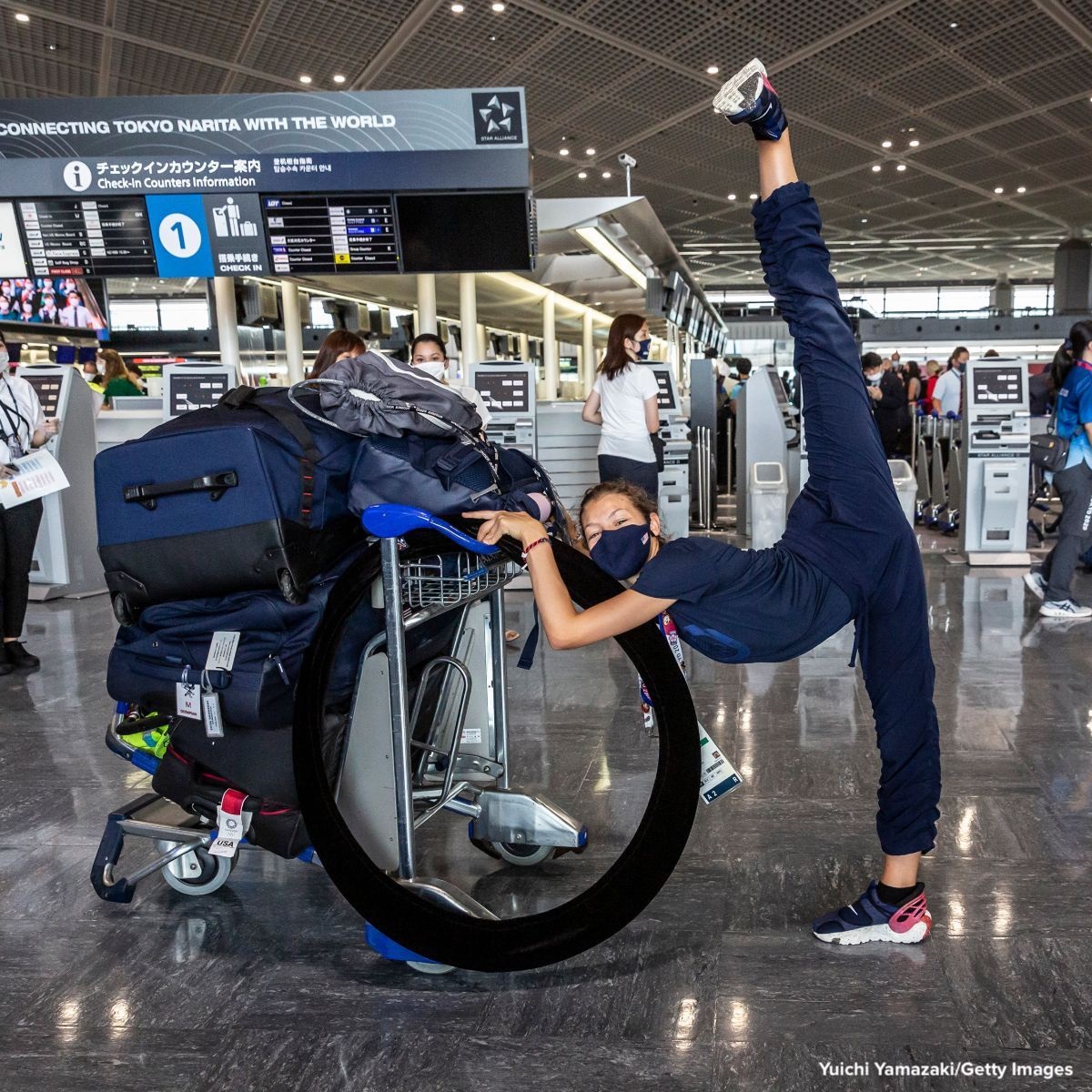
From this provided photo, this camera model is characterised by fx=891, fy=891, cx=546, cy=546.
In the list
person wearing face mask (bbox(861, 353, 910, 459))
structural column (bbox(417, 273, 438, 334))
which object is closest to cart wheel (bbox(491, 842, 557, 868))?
structural column (bbox(417, 273, 438, 334))

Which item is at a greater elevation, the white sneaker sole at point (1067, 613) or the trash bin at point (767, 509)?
the trash bin at point (767, 509)

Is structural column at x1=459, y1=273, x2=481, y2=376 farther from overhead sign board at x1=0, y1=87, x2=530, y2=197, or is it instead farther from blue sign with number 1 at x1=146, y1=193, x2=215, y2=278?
overhead sign board at x1=0, y1=87, x2=530, y2=197

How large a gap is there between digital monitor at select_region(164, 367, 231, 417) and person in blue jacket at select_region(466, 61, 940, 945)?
17.3ft

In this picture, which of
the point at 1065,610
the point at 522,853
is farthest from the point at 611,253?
the point at 522,853

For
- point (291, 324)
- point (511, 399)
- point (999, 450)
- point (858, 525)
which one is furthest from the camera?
point (291, 324)

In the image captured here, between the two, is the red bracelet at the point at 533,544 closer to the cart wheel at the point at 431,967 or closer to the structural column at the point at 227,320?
the cart wheel at the point at 431,967

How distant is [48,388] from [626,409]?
390cm

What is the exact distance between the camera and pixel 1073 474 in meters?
4.61

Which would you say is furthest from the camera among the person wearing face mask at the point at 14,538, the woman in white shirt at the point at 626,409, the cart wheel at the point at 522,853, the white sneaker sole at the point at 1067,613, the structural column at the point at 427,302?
the structural column at the point at 427,302

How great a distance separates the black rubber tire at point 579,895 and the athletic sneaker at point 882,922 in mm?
446

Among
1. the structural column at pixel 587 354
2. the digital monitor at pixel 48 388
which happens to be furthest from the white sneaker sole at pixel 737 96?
the structural column at pixel 587 354

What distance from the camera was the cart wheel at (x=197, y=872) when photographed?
6.80 feet

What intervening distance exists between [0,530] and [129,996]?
122 inches

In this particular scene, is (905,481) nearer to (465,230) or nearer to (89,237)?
(465,230)
